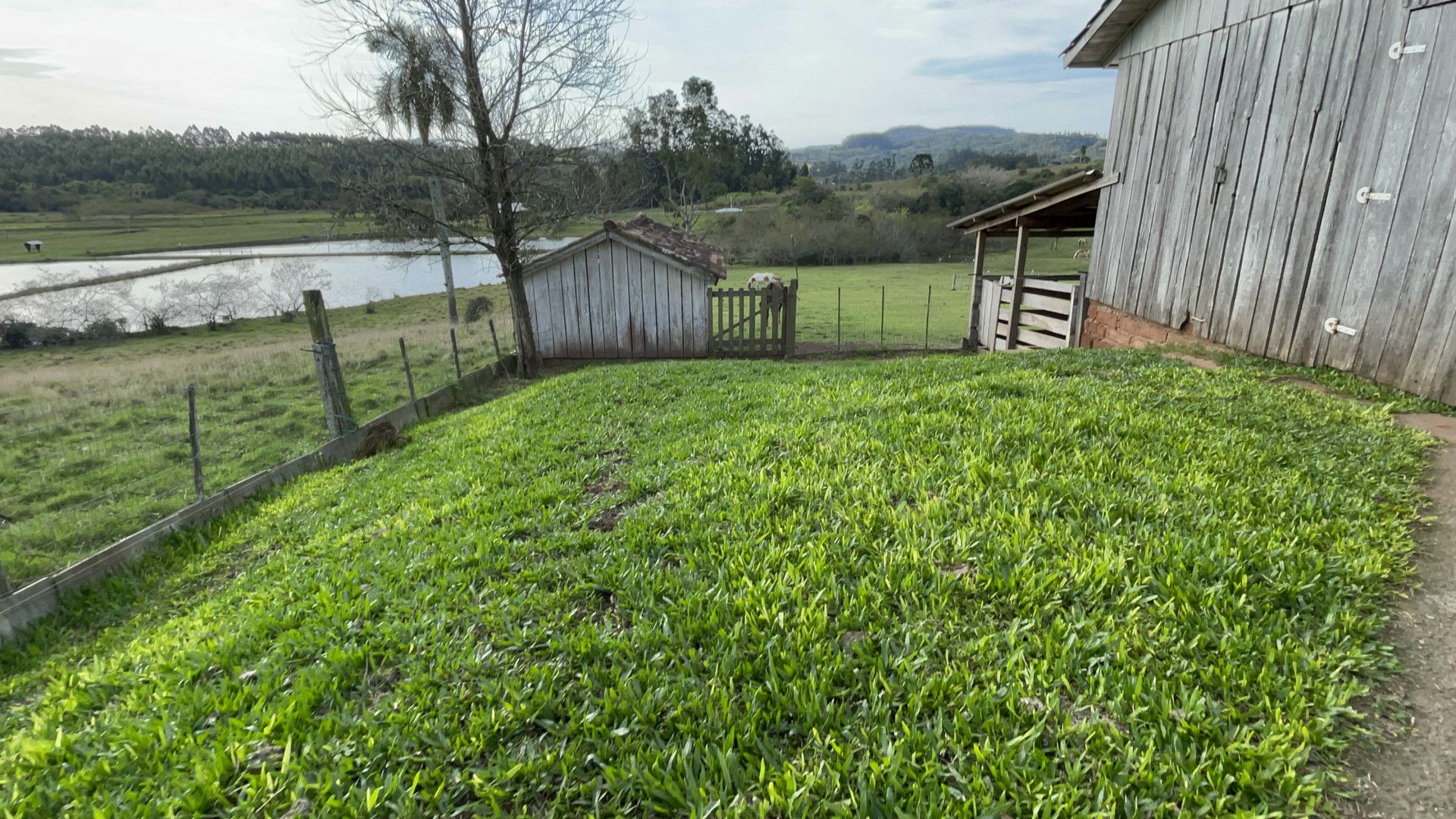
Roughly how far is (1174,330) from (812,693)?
8511 millimetres

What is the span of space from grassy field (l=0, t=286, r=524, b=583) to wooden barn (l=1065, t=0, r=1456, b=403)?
11.2m

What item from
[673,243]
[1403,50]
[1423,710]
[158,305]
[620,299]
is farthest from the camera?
[158,305]

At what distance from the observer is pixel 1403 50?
5.37 metres

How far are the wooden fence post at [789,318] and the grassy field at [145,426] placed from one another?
23.0 ft

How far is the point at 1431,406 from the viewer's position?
5.00m

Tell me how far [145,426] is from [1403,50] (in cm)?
1469

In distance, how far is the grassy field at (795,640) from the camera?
196 cm

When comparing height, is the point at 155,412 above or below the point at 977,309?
below

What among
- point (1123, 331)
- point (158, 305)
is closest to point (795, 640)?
point (1123, 331)

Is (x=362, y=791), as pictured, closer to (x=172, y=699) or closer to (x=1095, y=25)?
(x=172, y=699)

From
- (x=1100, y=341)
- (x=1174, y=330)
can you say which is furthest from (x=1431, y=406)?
(x=1100, y=341)

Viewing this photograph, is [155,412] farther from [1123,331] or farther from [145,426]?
[1123,331]

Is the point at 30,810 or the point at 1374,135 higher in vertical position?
the point at 1374,135

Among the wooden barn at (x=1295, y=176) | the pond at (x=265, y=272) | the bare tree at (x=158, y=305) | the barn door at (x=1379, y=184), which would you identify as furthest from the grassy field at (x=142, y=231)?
the barn door at (x=1379, y=184)
